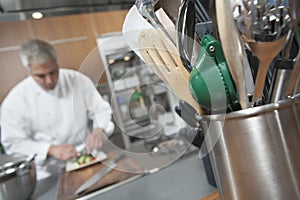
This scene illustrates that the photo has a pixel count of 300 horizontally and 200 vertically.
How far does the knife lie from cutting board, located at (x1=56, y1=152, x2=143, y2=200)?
1cm

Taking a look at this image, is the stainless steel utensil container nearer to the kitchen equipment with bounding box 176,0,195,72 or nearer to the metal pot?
the kitchen equipment with bounding box 176,0,195,72

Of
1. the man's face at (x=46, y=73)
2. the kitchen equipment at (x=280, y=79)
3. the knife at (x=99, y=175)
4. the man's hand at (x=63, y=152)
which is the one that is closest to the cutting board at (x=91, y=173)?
the knife at (x=99, y=175)

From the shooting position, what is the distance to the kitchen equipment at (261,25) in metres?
0.23

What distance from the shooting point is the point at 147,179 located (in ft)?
1.82

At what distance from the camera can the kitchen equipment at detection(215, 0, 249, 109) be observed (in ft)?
0.74

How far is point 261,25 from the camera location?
0.76 feet

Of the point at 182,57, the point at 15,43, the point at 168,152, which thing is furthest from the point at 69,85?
the point at 182,57

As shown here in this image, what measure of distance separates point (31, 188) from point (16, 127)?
688 mm

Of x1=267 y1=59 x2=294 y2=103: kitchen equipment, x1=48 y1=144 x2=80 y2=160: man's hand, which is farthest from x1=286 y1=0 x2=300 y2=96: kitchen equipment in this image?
x1=48 y1=144 x2=80 y2=160: man's hand

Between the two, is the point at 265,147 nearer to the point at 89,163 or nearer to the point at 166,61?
the point at 166,61

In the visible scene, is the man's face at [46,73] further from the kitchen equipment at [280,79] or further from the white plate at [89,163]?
the kitchen equipment at [280,79]

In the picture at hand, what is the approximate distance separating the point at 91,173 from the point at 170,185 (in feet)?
1.29

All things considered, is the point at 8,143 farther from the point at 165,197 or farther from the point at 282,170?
the point at 282,170

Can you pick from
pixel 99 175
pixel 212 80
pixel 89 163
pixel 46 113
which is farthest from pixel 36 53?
pixel 212 80
